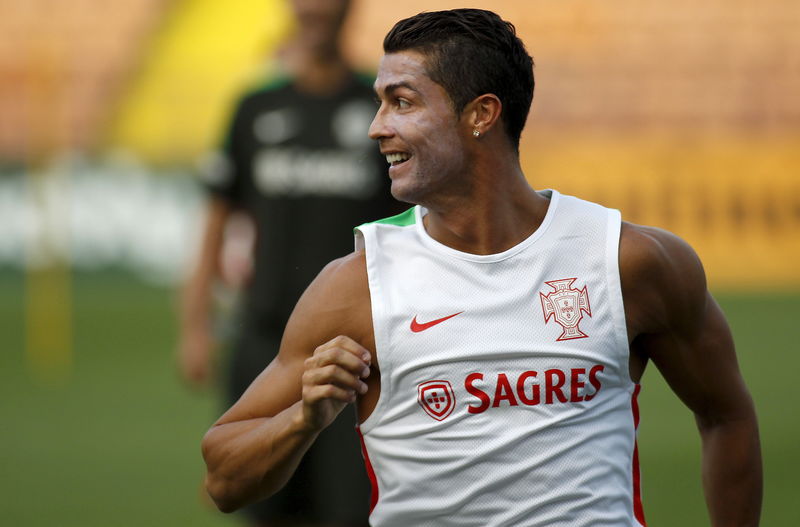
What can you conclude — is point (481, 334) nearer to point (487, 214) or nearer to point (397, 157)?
point (487, 214)

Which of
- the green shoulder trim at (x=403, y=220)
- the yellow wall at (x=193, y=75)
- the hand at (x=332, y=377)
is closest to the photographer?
the hand at (x=332, y=377)

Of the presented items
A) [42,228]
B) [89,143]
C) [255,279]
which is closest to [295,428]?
[255,279]

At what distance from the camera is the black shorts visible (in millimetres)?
5000

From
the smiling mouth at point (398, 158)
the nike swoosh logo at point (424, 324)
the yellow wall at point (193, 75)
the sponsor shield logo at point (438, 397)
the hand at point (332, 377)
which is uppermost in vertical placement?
the yellow wall at point (193, 75)

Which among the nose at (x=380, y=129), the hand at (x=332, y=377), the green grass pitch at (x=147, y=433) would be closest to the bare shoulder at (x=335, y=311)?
the hand at (x=332, y=377)

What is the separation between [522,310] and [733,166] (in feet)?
51.4

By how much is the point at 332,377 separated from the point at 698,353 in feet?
2.98

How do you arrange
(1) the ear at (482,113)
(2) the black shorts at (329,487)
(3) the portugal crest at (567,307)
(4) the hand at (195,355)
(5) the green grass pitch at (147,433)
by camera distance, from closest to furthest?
(3) the portugal crest at (567,307) < (1) the ear at (482,113) < (2) the black shorts at (329,487) < (4) the hand at (195,355) < (5) the green grass pitch at (147,433)

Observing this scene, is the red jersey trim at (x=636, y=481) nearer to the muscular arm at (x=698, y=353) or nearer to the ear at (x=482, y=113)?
the muscular arm at (x=698, y=353)

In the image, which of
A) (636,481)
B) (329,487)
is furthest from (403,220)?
(329,487)

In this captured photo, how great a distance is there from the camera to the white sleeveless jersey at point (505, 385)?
2.96m

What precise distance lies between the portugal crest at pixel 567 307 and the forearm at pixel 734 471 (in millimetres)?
489

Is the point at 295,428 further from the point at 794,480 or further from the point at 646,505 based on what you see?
the point at 794,480

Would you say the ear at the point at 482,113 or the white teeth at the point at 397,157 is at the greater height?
the ear at the point at 482,113
